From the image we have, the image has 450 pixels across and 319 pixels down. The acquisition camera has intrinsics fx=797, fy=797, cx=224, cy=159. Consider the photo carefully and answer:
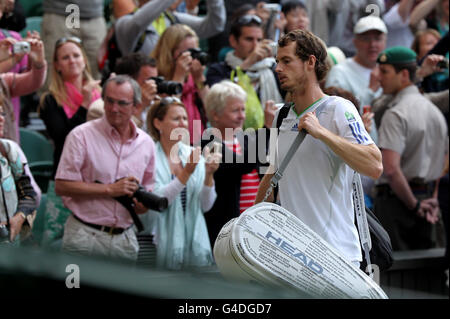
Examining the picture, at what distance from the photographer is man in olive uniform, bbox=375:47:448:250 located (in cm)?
655

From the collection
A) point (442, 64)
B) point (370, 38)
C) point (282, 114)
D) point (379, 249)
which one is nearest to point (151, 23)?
point (370, 38)

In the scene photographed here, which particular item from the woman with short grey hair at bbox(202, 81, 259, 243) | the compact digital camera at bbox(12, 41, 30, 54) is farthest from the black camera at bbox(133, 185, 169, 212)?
the compact digital camera at bbox(12, 41, 30, 54)

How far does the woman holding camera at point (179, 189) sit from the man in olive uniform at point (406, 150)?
181 centimetres

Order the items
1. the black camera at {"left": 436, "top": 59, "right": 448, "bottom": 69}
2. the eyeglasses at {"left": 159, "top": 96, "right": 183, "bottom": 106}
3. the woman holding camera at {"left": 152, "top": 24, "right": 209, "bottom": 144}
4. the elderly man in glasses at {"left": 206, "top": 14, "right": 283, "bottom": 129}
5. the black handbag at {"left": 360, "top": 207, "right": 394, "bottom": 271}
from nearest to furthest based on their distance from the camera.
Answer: the black handbag at {"left": 360, "top": 207, "right": 394, "bottom": 271} → the eyeglasses at {"left": 159, "top": 96, "right": 183, "bottom": 106} → the woman holding camera at {"left": 152, "top": 24, "right": 209, "bottom": 144} → the elderly man in glasses at {"left": 206, "top": 14, "right": 283, "bottom": 129} → the black camera at {"left": 436, "top": 59, "right": 448, "bottom": 69}

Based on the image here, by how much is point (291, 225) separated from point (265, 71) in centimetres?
359

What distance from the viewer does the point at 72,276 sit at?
1.68 meters

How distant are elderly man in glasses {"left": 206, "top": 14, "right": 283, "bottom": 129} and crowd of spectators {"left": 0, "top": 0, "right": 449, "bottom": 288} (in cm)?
1

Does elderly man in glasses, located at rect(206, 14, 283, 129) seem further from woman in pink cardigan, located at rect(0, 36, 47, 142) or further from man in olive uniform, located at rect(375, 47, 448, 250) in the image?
woman in pink cardigan, located at rect(0, 36, 47, 142)

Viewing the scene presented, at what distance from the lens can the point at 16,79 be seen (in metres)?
5.59

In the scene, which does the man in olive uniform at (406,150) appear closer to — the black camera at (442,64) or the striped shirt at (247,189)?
the black camera at (442,64)

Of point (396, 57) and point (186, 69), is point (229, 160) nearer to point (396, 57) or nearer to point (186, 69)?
point (186, 69)

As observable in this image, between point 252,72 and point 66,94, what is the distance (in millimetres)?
1583

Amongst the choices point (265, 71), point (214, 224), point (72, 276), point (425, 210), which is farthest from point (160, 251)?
point (72, 276)
